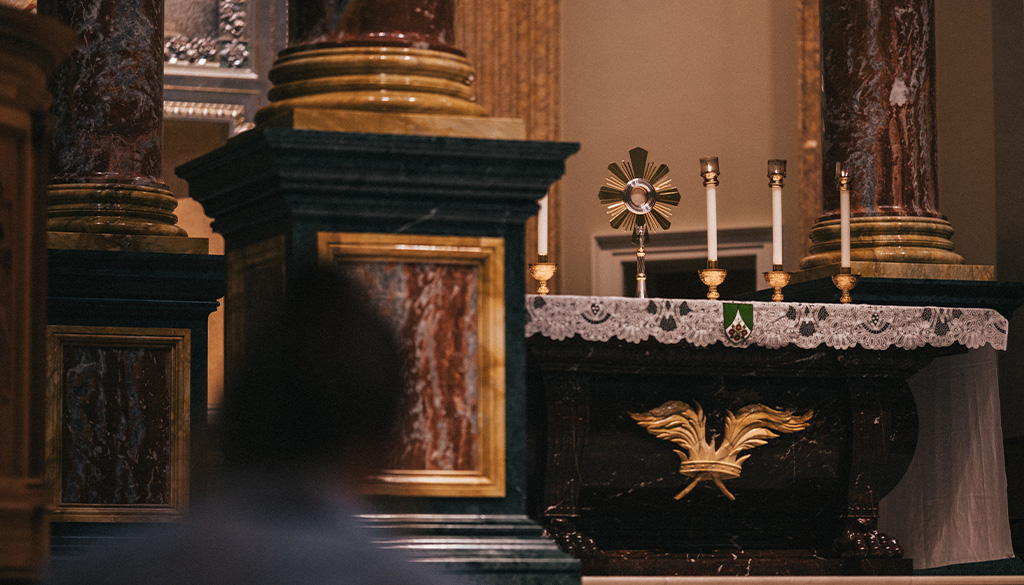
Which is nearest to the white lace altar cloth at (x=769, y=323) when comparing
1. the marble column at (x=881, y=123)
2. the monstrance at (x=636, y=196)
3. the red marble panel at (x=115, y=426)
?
the monstrance at (x=636, y=196)

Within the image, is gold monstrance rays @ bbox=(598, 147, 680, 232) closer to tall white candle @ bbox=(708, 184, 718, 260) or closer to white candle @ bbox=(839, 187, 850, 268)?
tall white candle @ bbox=(708, 184, 718, 260)

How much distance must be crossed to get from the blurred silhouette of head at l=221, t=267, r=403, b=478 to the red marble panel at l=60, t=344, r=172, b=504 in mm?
2962

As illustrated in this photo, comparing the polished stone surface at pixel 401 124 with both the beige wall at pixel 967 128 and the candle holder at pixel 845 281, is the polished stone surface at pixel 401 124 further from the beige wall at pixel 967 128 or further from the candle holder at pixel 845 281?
the beige wall at pixel 967 128

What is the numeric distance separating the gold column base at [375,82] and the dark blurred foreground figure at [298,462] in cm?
135

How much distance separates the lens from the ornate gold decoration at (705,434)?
489cm

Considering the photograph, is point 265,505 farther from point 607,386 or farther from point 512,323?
point 607,386

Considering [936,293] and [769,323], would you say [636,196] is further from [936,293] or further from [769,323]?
[936,293]

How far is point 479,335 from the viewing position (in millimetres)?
2873

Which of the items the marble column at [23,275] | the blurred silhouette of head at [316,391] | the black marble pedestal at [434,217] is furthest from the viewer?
the black marble pedestal at [434,217]

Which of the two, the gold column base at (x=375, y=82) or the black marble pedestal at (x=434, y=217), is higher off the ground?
the gold column base at (x=375, y=82)

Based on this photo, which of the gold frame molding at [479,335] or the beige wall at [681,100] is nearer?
the gold frame molding at [479,335]

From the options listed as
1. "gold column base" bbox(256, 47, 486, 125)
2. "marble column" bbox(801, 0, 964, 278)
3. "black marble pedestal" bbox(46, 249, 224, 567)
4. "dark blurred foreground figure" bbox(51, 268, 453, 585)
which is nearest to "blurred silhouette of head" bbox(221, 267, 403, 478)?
"dark blurred foreground figure" bbox(51, 268, 453, 585)

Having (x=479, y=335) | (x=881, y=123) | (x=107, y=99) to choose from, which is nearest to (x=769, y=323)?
(x=881, y=123)

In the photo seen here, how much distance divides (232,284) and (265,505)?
166cm
